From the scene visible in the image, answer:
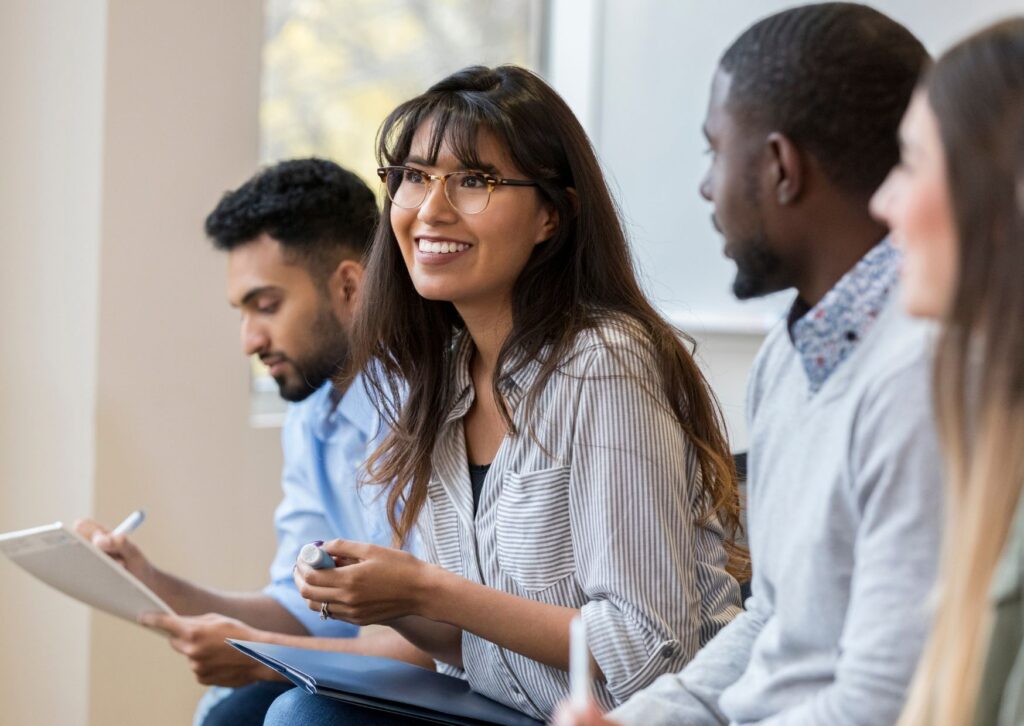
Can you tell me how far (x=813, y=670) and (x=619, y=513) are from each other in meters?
0.43

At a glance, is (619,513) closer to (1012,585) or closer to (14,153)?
(1012,585)

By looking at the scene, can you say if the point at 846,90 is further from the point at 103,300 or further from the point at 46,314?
the point at 46,314

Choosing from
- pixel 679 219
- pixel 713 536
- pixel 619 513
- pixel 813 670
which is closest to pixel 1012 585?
pixel 813 670

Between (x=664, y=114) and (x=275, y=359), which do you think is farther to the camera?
(x=664, y=114)

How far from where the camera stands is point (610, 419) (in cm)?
139

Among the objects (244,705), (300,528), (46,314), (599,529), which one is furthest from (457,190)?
(46,314)

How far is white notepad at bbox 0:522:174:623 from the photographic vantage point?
5.17ft

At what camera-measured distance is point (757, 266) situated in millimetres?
994

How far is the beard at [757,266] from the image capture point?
3.24 feet

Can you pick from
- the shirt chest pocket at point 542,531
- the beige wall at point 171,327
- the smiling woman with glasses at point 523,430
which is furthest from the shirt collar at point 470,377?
the beige wall at point 171,327

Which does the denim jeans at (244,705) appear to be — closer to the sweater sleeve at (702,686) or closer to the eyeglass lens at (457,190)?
the eyeglass lens at (457,190)

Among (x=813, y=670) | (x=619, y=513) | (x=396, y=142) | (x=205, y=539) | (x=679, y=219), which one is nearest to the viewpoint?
(x=813, y=670)

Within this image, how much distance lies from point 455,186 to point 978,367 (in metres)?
0.87

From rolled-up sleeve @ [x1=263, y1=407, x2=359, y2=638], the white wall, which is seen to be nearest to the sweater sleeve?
rolled-up sleeve @ [x1=263, y1=407, x2=359, y2=638]
